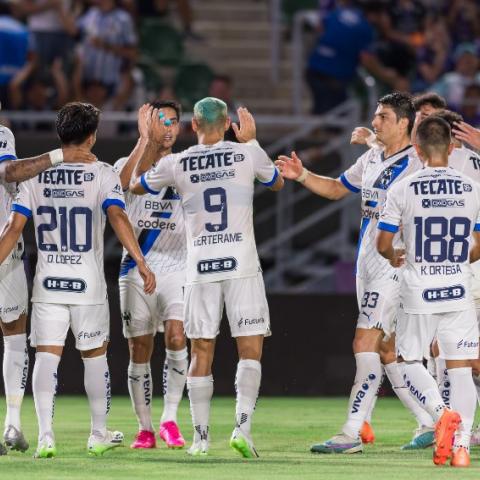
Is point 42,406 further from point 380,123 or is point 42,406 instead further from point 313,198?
point 313,198

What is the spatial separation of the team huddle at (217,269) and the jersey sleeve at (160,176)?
0.03ft

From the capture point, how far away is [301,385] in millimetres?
14422

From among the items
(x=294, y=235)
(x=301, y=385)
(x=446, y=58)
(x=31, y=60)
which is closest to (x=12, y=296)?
(x=301, y=385)

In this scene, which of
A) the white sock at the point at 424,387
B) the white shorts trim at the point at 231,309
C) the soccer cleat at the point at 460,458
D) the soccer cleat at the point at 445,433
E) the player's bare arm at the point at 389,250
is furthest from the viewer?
the white shorts trim at the point at 231,309

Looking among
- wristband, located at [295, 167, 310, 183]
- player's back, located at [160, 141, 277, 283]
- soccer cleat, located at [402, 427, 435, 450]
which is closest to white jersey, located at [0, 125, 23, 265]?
player's back, located at [160, 141, 277, 283]

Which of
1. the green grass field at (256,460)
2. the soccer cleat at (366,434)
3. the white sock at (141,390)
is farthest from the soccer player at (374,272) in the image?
the white sock at (141,390)

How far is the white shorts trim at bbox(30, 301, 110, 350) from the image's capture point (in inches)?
361

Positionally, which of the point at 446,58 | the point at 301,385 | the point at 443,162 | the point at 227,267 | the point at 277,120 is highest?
the point at 446,58

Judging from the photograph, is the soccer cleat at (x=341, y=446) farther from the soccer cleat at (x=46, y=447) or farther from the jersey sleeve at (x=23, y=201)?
the jersey sleeve at (x=23, y=201)

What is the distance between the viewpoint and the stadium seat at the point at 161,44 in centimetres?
1883

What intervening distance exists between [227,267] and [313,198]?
6.69m

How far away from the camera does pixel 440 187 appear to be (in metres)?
8.85

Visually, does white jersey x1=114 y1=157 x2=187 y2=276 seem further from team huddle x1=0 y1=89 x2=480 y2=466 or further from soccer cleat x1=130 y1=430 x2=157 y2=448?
soccer cleat x1=130 y1=430 x2=157 y2=448

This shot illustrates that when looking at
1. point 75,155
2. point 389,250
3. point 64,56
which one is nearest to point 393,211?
point 389,250
